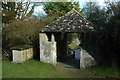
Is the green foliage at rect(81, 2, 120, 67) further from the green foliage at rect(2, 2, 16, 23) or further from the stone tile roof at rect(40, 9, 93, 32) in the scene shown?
the green foliage at rect(2, 2, 16, 23)

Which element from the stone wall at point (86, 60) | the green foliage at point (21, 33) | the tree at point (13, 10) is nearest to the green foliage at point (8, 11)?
the tree at point (13, 10)

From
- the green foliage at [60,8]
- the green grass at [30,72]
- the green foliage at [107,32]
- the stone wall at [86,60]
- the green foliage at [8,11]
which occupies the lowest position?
the green grass at [30,72]

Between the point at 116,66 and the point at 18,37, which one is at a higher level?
the point at 18,37

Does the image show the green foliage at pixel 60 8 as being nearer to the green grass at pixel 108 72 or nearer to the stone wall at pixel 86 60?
the stone wall at pixel 86 60

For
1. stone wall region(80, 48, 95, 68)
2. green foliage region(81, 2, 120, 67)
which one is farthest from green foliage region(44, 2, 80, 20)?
green foliage region(81, 2, 120, 67)

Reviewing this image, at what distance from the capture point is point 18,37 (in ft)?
53.5

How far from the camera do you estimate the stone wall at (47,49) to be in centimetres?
1438

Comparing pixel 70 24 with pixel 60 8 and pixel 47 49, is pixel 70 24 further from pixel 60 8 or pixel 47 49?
pixel 60 8

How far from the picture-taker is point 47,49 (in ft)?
47.9

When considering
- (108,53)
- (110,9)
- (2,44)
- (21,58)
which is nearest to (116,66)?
(108,53)

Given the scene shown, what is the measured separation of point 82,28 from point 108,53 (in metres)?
3.86

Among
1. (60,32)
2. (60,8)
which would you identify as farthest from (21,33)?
(60,8)

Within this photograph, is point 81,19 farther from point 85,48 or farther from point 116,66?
point 116,66

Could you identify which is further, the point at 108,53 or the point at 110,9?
the point at 108,53
